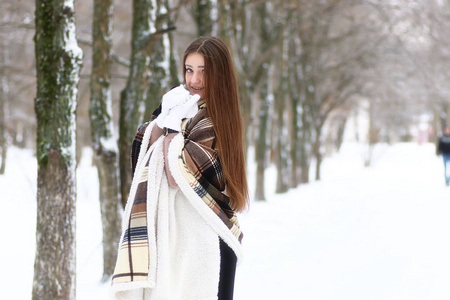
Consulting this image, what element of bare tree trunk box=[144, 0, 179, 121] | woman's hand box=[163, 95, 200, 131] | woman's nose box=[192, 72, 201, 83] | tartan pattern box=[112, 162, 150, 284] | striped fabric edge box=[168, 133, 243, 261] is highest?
bare tree trunk box=[144, 0, 179, 121]

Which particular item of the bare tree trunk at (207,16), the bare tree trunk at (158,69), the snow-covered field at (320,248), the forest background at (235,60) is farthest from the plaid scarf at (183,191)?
the bare tree trunk at (207,16)

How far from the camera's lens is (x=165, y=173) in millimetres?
2547

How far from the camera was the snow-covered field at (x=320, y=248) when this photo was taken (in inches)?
224

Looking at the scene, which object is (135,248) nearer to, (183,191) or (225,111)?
(183,191)

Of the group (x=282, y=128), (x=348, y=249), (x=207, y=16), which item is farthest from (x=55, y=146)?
(x=282, y=128)

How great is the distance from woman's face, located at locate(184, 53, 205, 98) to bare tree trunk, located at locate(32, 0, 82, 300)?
1.82m

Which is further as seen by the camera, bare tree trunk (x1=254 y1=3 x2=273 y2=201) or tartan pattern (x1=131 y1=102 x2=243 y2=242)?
bare tree trunk (x1=254 y1=3 x2=273 y2=201)

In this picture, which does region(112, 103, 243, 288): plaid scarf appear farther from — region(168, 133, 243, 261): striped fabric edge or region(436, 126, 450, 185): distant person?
region(436, 126, 450, 185): distant person

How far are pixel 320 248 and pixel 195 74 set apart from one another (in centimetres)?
570

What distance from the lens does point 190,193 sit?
2.48m

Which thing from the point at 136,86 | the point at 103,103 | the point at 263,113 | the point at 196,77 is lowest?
the point at 196,77

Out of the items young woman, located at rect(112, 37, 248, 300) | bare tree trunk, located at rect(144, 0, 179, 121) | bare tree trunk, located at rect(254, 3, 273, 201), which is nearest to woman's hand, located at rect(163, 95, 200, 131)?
young woman, located at rect(112, 37, 248, 300)

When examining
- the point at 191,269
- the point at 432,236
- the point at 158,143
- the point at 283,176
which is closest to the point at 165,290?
the point at 191,269

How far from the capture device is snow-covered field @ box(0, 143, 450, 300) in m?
5.70
